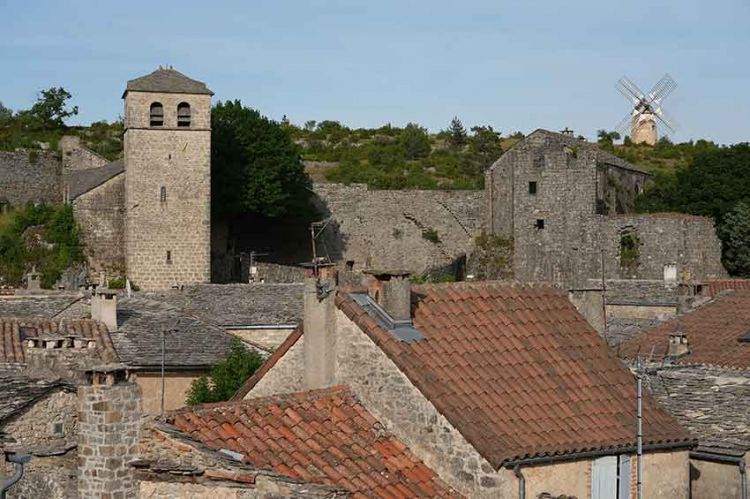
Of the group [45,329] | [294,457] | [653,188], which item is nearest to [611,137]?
[653,188]

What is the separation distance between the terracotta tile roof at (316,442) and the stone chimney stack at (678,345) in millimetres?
9083

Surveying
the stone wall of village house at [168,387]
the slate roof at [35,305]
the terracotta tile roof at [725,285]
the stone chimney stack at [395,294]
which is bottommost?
the stone wall of village house at [168,387]

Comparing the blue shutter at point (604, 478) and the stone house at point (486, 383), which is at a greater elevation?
the stone house at point (486, 383)

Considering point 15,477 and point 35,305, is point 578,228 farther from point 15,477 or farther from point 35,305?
point 15,477

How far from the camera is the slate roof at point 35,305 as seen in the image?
32156 millimetres

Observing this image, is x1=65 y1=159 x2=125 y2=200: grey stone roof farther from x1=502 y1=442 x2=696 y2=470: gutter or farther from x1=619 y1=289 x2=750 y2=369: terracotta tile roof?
x1=502 y1=442 x2=696 y2=470: gutter

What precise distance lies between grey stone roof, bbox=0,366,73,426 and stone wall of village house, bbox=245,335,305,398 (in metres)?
2.65

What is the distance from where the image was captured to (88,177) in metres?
57.0

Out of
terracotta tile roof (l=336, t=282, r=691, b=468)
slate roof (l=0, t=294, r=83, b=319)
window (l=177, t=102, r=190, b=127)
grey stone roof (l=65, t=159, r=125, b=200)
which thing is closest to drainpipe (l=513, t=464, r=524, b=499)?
terracotta tile roof (l=336, t=282, r=691, b=468)

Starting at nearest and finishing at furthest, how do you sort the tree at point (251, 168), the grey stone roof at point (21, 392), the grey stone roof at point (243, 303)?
the grey stone roof at point (21, 392) → the grey stone roof at point (243, 303) → the tree at point (251, 168)

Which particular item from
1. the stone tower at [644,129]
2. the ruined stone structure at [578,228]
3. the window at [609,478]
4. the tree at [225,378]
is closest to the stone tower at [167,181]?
the ruined stone structure at [578,228]

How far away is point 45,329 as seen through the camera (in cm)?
2459

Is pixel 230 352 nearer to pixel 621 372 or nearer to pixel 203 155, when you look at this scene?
pixel 621 372

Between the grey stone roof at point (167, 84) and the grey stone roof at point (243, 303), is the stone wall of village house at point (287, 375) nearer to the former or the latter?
the grey stone roof at point (243, 303)
